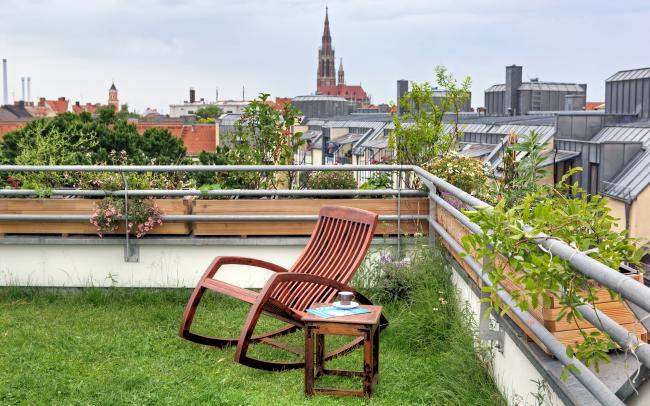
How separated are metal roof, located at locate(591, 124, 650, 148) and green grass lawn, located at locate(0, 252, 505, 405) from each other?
30383 millimetres

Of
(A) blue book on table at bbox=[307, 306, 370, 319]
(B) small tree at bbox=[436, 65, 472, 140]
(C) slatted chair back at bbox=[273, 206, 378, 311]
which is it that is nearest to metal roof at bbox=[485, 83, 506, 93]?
(B) small tree at bbox=[436, 65, 472, 140]

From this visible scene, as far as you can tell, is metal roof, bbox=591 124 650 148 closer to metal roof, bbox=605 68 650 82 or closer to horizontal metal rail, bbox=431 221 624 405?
metal roof, bbox=605 68 650 82

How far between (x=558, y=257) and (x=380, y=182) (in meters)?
4.63

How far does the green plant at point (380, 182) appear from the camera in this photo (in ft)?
23.9

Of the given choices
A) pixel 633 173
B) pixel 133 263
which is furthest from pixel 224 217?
pixel 633 173

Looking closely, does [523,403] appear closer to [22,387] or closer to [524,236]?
[524,236]

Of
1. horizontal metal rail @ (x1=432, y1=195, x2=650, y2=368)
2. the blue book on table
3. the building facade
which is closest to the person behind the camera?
horizontal metal rail @ (x1=432, y1=195, x2=650, y2=368)

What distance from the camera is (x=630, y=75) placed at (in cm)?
4191

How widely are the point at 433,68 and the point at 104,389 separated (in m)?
6.07

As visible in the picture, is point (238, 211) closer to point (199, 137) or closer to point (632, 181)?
point (632, 181)

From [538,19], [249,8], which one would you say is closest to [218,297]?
[249,8]

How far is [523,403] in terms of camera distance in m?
3.59

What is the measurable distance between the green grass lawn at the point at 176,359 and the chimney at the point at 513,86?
51.9m

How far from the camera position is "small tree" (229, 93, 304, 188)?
320 inches
